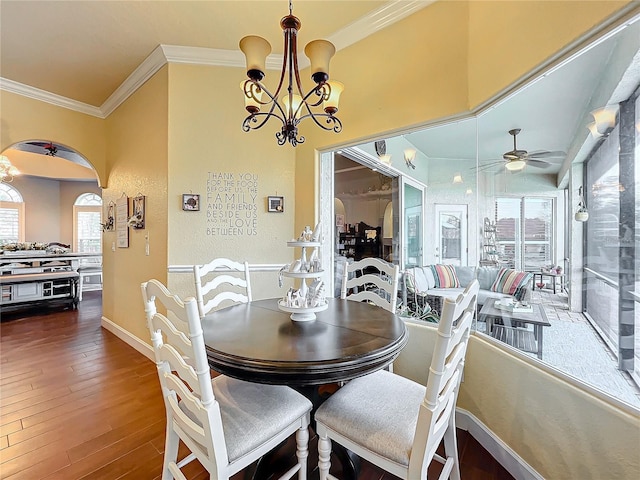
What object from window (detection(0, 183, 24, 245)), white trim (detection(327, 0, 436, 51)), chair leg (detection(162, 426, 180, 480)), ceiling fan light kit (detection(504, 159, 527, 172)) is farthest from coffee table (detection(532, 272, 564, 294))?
window (detection(0, 183, 24, 245))

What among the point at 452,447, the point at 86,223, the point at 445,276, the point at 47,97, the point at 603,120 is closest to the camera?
the point at 452,447

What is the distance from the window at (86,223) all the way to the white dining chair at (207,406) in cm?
852

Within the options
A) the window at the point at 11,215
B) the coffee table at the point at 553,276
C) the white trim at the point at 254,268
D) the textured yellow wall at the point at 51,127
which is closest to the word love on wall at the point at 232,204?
the white trim at the point at 254,268

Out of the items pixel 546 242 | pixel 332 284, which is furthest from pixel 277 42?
pixel 546 242

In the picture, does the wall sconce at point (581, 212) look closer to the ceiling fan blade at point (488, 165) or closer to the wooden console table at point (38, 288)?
the ceiling fan blade at point (488, 165)

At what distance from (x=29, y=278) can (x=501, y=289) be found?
6.83 meters

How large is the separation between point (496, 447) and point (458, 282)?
2587mm

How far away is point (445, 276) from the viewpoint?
4.16 m

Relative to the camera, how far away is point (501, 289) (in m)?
2.44

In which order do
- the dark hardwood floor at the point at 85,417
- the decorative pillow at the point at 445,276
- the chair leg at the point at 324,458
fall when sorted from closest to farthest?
1. the chair leg at the point at 324,458
2. the dark hardwood floor at the point at 85,417
3. the decorative pillow at the point at 445,276

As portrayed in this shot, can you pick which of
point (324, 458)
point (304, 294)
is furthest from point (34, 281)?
point (324, 458)

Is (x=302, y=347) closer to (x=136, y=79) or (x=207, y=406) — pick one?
(x=207, y=406)

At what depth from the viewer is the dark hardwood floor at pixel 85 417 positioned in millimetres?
1596

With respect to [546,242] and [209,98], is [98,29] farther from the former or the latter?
[546,242]
